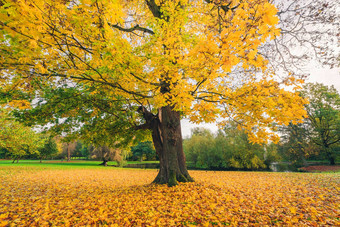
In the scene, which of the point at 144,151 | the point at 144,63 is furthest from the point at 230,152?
the point at 144,151

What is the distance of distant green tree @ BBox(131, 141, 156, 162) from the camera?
47.8m

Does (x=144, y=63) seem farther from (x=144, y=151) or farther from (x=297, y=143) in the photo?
(x=144, y=151)

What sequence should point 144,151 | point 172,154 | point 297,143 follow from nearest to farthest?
point 172,154 → point 297,143 → point 144,151

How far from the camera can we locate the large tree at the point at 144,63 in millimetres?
2355

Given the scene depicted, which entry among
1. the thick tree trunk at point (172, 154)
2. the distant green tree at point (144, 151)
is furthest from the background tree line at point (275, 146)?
the distant green tree at point (144, 151)

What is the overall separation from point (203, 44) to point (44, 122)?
7.38m

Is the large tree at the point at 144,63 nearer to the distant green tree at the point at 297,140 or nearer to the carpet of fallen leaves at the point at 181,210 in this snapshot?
the carpet of fallen leaves at the point at 181,210

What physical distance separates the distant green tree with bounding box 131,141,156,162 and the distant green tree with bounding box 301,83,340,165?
39597 mm

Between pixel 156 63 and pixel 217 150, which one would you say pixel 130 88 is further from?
pixel 217 150

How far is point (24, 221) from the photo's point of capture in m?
3.46

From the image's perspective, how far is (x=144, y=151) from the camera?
Result: 48.4 m

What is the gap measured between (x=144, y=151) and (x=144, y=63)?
46.4m

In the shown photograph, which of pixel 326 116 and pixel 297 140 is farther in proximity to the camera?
pixel 297 140

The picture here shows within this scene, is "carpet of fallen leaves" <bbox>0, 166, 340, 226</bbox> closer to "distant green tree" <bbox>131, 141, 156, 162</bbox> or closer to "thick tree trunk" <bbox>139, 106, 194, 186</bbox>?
"thick tree trunk" <bbox>139, 106, 194, 186</bbox>
